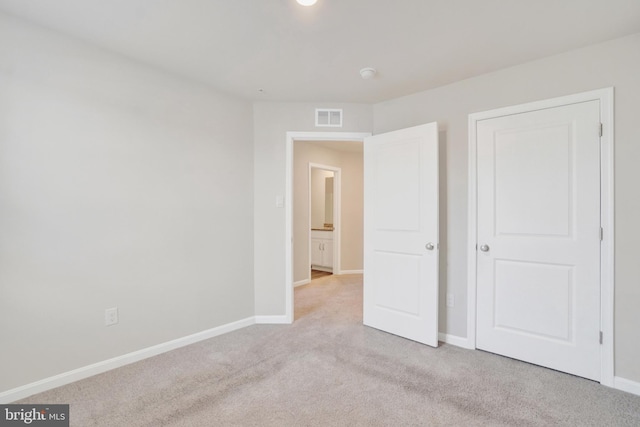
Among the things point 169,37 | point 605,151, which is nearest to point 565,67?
point 605,151

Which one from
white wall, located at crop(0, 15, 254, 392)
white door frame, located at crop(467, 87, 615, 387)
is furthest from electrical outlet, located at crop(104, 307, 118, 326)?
white door frame, located at crop(467, 87, 615, 387)

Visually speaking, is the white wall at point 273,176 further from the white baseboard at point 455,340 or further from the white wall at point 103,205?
the white baseboard at point 455,340

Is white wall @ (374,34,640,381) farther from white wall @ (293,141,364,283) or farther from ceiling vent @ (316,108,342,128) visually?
white wall @ (293,141,364,283)

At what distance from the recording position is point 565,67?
227cm

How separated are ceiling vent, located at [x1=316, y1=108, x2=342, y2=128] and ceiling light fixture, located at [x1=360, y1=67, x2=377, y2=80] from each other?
27.7 inches

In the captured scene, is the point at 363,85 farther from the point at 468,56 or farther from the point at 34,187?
the point at 34,187

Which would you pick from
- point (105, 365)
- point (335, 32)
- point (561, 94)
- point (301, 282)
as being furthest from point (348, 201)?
point (105, 365)

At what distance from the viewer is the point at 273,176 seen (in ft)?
10.8

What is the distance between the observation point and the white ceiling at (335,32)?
5.79 feet

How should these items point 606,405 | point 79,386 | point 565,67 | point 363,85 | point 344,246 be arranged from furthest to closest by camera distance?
point 344,246 < point 363,85 < point 565,67 < point 79,386 < point 606,405

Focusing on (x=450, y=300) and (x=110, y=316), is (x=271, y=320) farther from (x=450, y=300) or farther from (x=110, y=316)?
(x=450, y=300)

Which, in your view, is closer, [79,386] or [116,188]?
[79,386]

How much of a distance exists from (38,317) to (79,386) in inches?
21.4

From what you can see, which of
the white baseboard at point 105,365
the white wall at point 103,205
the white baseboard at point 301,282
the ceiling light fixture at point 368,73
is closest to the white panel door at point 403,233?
the ceiling light fixture at point 368,73
